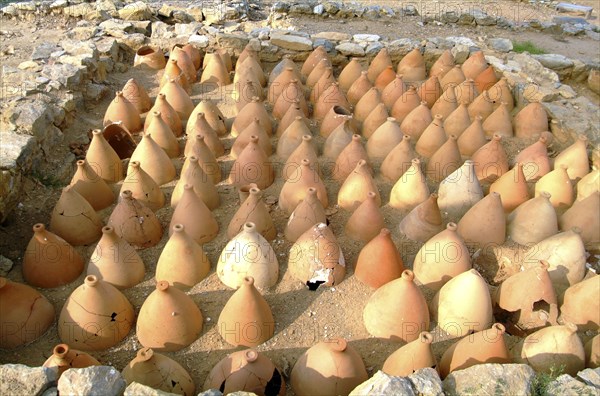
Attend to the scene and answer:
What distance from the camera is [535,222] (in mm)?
4051

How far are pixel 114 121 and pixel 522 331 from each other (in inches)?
168

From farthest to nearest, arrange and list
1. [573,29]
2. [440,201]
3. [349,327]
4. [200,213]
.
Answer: [573,29]
[440,201]
[200,213]
[349,327]

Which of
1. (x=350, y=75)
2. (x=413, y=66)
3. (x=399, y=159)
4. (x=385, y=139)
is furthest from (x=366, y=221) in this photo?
(x=413, y=66)

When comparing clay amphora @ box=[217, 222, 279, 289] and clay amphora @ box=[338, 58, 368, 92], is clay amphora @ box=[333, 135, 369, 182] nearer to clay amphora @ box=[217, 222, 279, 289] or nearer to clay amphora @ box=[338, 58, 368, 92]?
clay amphora @ box=[217, 222, 279, 289]

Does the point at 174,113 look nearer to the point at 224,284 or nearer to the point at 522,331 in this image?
the point at 224,284

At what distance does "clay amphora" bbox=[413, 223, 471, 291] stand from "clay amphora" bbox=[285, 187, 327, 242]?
0.84 m

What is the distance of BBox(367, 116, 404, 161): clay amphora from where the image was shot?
198 inches

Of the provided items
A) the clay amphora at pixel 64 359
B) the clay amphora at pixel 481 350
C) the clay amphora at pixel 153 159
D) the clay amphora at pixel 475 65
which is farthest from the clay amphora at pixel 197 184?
the clay amphora at pixel 475 65

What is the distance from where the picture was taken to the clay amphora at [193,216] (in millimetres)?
3891

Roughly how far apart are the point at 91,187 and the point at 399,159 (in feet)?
8.94

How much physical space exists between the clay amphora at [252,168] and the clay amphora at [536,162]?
2438mm

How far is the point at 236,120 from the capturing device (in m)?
5.34

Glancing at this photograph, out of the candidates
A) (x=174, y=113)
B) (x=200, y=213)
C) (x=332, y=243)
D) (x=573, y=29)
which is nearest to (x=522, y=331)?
(x=332, y=243)

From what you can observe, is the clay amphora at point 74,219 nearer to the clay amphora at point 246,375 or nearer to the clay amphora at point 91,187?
the clay amphora at point 91,187
